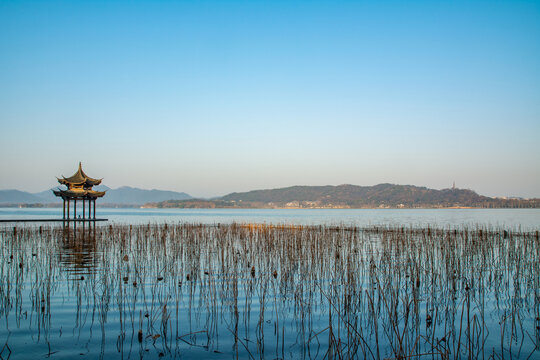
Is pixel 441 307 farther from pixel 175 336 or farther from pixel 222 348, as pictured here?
pixel 175 336

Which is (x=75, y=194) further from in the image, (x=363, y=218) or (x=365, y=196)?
(x=365, y=196)

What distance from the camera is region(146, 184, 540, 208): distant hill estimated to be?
11788cm

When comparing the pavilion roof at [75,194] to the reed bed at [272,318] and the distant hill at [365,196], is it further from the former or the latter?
the distant hill at [365,196]

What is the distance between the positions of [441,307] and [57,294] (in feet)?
20.7

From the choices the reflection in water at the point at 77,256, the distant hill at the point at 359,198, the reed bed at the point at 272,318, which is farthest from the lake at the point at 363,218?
the distant hill at the point at 359,198

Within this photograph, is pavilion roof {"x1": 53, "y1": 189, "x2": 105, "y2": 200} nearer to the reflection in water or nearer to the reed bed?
the reflection in water

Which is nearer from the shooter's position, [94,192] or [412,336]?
[412,336]

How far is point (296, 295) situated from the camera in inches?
243

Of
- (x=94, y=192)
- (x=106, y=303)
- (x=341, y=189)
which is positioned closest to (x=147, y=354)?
(x=106, y=303)

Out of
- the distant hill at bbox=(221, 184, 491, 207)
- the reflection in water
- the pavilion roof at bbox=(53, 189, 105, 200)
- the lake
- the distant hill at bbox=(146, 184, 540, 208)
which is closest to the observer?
the reflection in water

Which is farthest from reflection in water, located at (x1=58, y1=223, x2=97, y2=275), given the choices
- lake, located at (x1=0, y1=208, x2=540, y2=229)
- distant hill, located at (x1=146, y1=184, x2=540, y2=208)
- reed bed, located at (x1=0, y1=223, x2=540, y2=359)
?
distant hill, located at (x1=146, y1=184, x2=540, y2=208)

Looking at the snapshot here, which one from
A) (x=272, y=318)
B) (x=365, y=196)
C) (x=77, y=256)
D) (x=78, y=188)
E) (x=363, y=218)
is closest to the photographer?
(x=272, y=318)

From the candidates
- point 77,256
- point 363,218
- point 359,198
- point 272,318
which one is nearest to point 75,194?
point 77,256

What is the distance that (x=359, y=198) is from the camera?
140250mm
